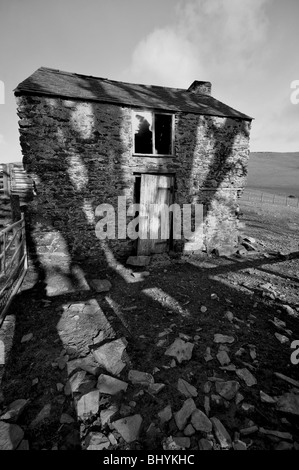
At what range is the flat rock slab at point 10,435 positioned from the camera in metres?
2.15

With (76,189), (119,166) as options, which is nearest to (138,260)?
(76,189)

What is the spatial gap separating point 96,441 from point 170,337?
1.88 m

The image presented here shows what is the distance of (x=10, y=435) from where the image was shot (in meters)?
2.23

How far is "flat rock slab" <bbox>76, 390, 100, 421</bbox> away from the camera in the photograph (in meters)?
2.47

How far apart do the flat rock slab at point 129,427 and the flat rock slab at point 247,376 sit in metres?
1.53

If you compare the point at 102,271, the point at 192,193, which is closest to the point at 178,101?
the point at 192,193

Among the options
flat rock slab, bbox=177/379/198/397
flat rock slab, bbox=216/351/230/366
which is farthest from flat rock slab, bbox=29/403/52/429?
flat rock slab, bbox=216/351/230/366

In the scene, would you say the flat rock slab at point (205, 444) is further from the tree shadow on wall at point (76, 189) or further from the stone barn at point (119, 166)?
the stone barn at point (119, 166)

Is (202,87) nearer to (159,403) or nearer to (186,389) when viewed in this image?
(186,389)

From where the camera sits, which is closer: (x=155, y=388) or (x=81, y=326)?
(x=155, y=388)

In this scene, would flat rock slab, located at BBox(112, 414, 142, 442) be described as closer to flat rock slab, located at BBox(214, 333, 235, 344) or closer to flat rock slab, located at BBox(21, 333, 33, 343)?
flat rock slab, located at BBox(214, 333, 235, 344)

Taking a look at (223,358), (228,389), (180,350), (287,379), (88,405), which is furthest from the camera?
(180,350)

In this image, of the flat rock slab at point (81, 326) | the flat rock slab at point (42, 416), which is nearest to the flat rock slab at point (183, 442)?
the flat rock slab at point (42, 416)
